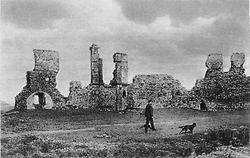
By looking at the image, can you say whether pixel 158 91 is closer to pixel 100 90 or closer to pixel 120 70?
pixel 120 70

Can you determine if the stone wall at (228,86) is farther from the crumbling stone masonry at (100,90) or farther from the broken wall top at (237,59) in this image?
the crumbling stone masonry at (100,90)

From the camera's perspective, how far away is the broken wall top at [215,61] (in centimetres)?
2389

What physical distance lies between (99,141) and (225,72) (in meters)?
14.8

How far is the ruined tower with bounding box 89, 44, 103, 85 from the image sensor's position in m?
25.4

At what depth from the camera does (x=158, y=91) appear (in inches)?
970

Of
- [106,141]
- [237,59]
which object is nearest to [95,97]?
[237,59]

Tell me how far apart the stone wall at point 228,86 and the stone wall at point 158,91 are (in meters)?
1.21

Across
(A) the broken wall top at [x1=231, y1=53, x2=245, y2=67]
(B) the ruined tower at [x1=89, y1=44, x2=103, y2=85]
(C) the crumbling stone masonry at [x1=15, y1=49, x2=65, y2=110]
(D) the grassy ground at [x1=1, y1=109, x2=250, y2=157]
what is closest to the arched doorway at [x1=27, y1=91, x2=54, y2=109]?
(C) the crumbling stone masonry at [x1=15, y1=49, x2=65, y2=110]

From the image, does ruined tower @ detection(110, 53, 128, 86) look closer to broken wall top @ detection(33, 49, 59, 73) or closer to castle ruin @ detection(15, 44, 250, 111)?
castle ruin @ detection(15, 44, 250, 111)

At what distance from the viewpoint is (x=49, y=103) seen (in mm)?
23500

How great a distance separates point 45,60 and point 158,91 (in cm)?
753

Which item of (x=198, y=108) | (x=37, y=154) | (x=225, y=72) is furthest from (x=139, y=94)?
(x=37, y=154)

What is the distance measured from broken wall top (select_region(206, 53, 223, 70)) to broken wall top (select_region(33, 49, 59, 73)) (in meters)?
9.64

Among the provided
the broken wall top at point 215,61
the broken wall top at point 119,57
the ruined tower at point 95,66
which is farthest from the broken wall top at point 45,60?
the broken wall top at point 215,61
